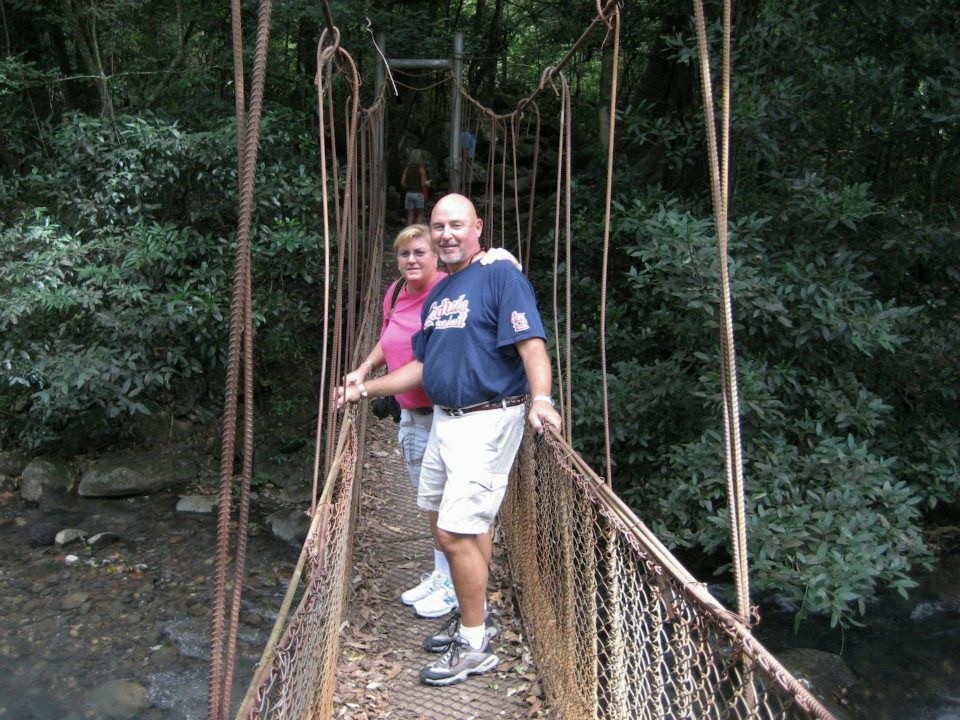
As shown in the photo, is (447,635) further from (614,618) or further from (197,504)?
(197,504)

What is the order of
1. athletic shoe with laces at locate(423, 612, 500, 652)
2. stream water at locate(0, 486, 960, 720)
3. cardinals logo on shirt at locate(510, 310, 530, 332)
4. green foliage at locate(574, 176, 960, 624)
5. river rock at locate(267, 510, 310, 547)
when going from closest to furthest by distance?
cardinals logo on shirt at locate(510, 310, 530, 332)
athletic shoe with laces at locate(423, 612, 500, 652)
green foliage at locate(574, 176, 960, 624)
stream water at locate(0, 486, 960, 720)
river rock at locate(267, 510, 310, 547)

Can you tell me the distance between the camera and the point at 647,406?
311 cm

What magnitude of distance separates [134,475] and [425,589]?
2.88 metres

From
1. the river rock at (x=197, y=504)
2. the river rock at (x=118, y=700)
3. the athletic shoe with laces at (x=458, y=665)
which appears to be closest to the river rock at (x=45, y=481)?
the river rock at (x=197, y=504)

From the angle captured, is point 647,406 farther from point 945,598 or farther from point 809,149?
point 945,598

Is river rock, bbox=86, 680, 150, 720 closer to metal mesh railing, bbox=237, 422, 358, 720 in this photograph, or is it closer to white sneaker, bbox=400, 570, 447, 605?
white sneaker, bbox=400, 570, 447, 605

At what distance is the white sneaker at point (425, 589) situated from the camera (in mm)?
1926

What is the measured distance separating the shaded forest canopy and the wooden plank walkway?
886 mm

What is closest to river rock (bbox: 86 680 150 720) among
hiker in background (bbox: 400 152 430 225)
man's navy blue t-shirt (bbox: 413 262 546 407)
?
man's navy blue t-shirt (bbox: 413 262 546 407)

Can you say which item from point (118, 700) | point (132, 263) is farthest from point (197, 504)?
point (118, 700)

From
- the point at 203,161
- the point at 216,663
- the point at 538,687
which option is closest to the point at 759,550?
the point at 538,687

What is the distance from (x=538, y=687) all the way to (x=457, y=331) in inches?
30.0

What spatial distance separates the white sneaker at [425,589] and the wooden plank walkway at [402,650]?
0.03 meters

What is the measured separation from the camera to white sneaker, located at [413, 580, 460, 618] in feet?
6.29
